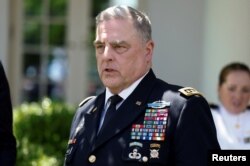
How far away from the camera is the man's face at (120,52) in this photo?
117 inches

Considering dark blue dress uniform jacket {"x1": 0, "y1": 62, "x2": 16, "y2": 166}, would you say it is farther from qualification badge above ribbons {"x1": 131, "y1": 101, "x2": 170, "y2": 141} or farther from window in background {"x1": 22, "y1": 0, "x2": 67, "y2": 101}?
window in background {"x1": 22, "y1": 0, "x2": 67, "y2": 101}

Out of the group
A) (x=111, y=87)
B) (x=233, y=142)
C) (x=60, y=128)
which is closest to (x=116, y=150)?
(x=111, y=87)

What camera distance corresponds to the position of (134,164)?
285 centimetres

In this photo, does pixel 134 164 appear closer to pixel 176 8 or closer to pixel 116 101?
pixel 116 101

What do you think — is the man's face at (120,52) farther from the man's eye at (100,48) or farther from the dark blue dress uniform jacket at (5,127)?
the dark blue dress uniform jacket at (5,127)

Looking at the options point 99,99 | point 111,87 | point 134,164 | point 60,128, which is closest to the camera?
point 134,164

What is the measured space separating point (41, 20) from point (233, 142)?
4969 mm

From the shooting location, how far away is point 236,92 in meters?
4.78

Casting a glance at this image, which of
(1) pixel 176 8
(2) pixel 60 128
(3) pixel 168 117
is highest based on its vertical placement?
(1) pixel 176 8

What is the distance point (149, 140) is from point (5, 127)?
0.93 m

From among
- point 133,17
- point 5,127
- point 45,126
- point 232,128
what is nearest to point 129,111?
point 133,17

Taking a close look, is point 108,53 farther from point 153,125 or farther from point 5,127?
point 5,127

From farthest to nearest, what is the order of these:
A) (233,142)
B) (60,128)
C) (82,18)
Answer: (82,18), (60,128), (233,142)

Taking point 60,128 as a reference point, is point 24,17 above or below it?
above
